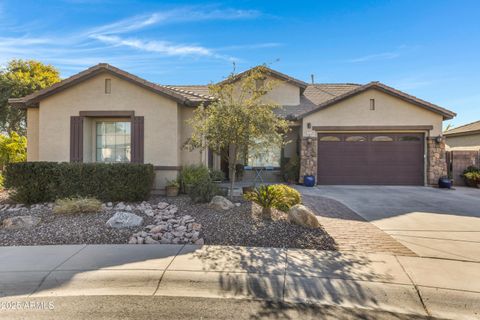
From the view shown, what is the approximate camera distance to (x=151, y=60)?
12.7 m

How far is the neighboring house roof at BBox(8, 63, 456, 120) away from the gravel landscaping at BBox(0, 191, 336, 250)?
4178 mm

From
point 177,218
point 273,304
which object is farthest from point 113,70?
point 273,304

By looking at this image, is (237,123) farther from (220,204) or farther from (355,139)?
(355,139)

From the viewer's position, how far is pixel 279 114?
13.8 metres

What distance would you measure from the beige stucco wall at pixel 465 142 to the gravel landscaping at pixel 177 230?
1729 centimetres

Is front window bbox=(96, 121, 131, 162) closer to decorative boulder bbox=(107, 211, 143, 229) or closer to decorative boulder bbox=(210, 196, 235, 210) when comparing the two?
decorative boulder bbox=(107, 211, 143, 229)

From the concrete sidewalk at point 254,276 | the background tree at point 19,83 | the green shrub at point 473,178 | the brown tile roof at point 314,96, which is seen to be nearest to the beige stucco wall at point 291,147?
the brown tile roof at point 314,96

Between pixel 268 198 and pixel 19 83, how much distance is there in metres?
20.5

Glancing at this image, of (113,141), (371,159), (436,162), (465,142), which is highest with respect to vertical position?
(465,142)

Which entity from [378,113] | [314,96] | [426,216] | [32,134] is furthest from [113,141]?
[314,96]

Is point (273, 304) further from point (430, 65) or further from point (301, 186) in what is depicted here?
point (430, 65)

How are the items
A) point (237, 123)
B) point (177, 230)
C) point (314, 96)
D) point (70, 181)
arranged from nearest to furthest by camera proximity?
point (177, 230), point (237, 123), point (70, 181), point (314, 96)

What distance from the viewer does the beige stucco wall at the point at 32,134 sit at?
10.0m

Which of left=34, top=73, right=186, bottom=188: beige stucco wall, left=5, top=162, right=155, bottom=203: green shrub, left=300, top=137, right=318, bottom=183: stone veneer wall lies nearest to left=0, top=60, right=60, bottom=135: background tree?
left=34, top=73, right=186, bottom=188: beige stucco wall
